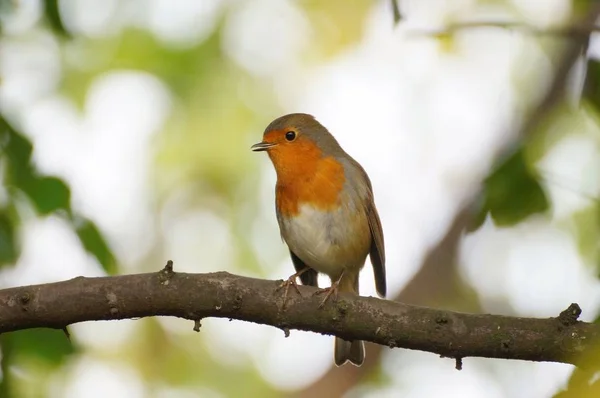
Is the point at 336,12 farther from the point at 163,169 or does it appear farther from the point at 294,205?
the point at 294,205

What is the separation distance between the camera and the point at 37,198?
4203 mm

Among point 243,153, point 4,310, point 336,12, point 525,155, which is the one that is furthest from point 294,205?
point 336,12

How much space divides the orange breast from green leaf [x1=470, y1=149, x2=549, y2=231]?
1.94m

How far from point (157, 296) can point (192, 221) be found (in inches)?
298

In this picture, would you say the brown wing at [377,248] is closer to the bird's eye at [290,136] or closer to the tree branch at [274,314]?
the bird's eye at [290,136]

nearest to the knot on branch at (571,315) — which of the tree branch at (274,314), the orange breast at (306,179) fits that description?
the tree branch at (274,314)

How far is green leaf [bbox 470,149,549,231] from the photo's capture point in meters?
4.02

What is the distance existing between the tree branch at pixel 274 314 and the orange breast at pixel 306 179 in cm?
183

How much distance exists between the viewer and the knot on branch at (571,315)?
12.3ft

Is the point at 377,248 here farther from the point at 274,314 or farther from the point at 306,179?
the point at 274,314

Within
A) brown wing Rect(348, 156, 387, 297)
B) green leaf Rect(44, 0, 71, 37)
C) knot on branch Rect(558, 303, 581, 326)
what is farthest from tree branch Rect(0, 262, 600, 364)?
brown wing Rect(348, 156, 387, 297)

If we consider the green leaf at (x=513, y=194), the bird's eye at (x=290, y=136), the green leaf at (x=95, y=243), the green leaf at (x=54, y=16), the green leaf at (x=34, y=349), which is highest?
the green leaf at (x=54, y=16)

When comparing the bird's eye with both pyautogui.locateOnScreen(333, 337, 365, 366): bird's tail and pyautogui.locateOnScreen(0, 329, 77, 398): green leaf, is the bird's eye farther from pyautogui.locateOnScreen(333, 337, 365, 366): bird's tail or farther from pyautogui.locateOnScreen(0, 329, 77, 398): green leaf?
pyautogui.locateOnScreen(0, 329, 77, 398): green leaf

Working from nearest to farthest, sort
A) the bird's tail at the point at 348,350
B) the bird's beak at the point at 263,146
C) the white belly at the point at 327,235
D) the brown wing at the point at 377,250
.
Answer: the white belly at the point at 327,235
the brown wing at the point at 377,250
the bird's tail at the point at 348,350
the bird's beak at the point at 263,146
